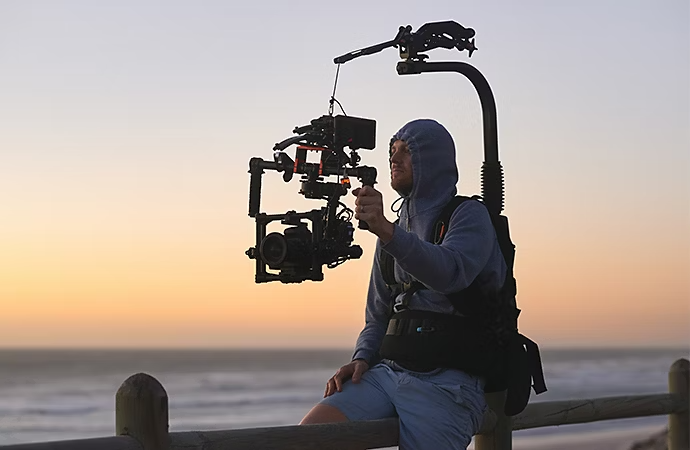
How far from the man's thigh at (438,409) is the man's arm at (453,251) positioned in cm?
35

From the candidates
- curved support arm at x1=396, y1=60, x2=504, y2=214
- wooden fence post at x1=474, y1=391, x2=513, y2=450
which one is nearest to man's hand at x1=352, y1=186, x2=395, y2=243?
curved support arm at x1=396, y1=60, x2=504, y2=214

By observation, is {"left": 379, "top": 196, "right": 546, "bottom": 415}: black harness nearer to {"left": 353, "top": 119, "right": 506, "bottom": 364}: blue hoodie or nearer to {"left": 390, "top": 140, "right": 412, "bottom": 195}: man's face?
{"left": 353, "top": 119, "right": 506, "bottom": 364}: blue hoodie

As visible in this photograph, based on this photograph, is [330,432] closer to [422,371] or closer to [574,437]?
[422,371]

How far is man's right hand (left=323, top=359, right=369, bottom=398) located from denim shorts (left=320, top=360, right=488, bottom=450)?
6 centimetres

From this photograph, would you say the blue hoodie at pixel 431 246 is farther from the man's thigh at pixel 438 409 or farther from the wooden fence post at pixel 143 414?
the wooden fence post at pixel 143 414

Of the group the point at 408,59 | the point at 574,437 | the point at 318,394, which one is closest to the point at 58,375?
the point at 318,394

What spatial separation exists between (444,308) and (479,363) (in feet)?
0.71

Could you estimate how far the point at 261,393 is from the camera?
29156 millimetres

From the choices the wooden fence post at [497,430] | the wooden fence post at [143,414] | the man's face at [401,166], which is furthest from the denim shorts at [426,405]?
the wooden fence post at [143,414]

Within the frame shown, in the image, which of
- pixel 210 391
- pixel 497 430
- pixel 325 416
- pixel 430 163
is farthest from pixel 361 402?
pixel 210 391

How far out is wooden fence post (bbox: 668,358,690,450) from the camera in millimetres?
5320

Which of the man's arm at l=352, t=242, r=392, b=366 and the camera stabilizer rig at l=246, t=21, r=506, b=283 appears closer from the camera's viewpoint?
the camera stabilizer rig at l=246, t=21, r=506, b=283

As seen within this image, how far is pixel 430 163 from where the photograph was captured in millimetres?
3475

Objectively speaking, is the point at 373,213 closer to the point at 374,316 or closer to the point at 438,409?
the point at 438,409
